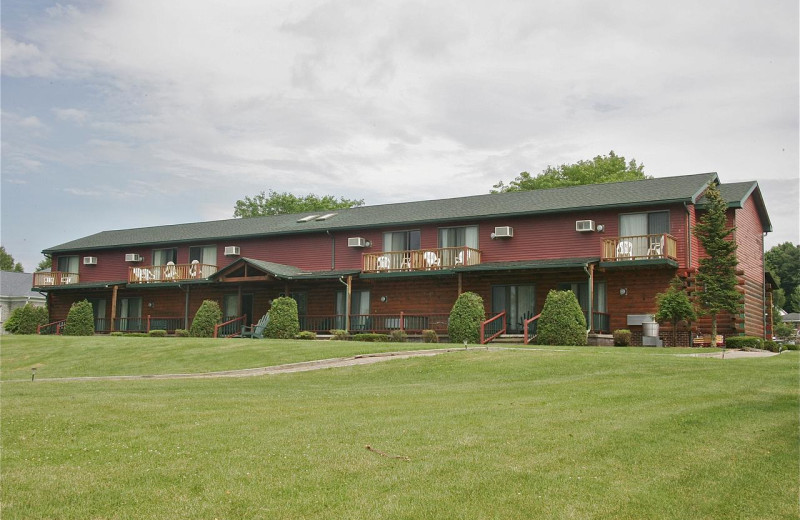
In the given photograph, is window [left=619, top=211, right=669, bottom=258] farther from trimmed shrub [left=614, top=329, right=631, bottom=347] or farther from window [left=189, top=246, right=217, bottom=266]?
window [left=189, top=246, right=217, bottom=266]

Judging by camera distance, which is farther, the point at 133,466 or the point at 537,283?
the point at 537,283

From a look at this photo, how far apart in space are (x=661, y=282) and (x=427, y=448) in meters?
20.3

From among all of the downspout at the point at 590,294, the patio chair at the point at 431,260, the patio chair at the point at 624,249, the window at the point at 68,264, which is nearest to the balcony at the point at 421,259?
the patio chair at the point at 431,260

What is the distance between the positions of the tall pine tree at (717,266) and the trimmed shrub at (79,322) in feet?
91.2

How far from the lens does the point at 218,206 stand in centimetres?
7181

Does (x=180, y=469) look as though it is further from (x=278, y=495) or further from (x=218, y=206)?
(x=218, y=206)

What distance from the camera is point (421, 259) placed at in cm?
3034

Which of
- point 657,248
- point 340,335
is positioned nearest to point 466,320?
point 340,335

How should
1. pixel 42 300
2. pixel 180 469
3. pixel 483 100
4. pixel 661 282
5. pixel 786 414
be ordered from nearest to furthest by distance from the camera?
pixel 180 469 → pixel 786 414 → pixel 661 282 → pixel 483 100 → pixel 42 300

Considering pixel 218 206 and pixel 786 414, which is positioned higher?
pixel 218 206

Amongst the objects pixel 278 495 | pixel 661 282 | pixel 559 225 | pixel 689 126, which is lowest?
pixel 278 495

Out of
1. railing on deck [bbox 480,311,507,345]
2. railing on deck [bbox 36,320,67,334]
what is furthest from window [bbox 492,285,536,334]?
railing on deck [bbox 36,320,67,334]

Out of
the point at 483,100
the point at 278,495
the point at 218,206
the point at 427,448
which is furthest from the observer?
the point at 218,206

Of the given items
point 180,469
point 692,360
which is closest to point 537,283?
point 692,360
